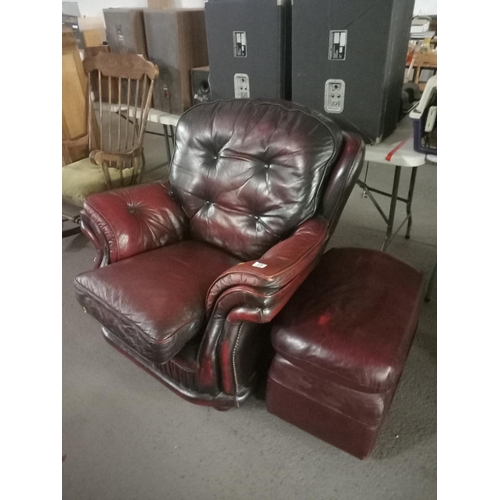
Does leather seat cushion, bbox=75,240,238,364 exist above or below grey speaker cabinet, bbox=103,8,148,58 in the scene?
below

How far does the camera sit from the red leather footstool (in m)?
1.10

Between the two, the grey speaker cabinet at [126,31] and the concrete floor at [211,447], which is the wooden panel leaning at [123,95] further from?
the concrete floor at [211,447]

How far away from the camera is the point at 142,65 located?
220 cm

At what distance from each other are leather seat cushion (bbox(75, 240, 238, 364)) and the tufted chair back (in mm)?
176

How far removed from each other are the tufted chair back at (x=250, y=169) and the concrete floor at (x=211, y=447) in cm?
63

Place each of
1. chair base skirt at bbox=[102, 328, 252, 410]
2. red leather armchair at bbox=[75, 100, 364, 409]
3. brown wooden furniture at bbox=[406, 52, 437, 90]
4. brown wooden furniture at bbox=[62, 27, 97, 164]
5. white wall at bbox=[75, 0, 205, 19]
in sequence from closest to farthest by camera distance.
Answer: red leather armchair at bbox=[75, 100, 364, 409]
chair base skirt at bbox=[102, 328, 252, 410]
brown wooden furniture at bbox=[62, 27, 97, 164]
brown wooden furniture at bbox=[406, 52, 437, 90]
white wall at bbox=[75, 0, 205, 19]

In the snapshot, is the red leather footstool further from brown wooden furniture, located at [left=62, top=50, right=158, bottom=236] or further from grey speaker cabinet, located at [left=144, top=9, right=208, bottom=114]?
grey speaker cabinet, located at [left=144, top=9, right=208, bottom=114]

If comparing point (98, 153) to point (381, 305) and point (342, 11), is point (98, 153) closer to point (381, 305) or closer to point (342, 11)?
point (342, 11)

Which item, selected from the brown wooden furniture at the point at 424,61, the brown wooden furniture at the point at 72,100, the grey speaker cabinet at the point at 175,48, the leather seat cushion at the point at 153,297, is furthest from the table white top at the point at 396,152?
the brown wooden furniture at the point at 424,61

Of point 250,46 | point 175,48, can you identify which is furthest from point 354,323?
point 175,48

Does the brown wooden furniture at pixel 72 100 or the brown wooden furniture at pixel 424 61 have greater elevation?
the brown wooden furniture at pixel 424 61

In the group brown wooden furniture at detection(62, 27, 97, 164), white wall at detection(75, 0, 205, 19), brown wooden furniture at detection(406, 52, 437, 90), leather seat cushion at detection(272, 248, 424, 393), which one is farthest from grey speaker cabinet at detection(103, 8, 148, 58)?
brown wooden furniture at detection(406, 52, 437, 90)

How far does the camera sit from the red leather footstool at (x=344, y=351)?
43.3 inches
